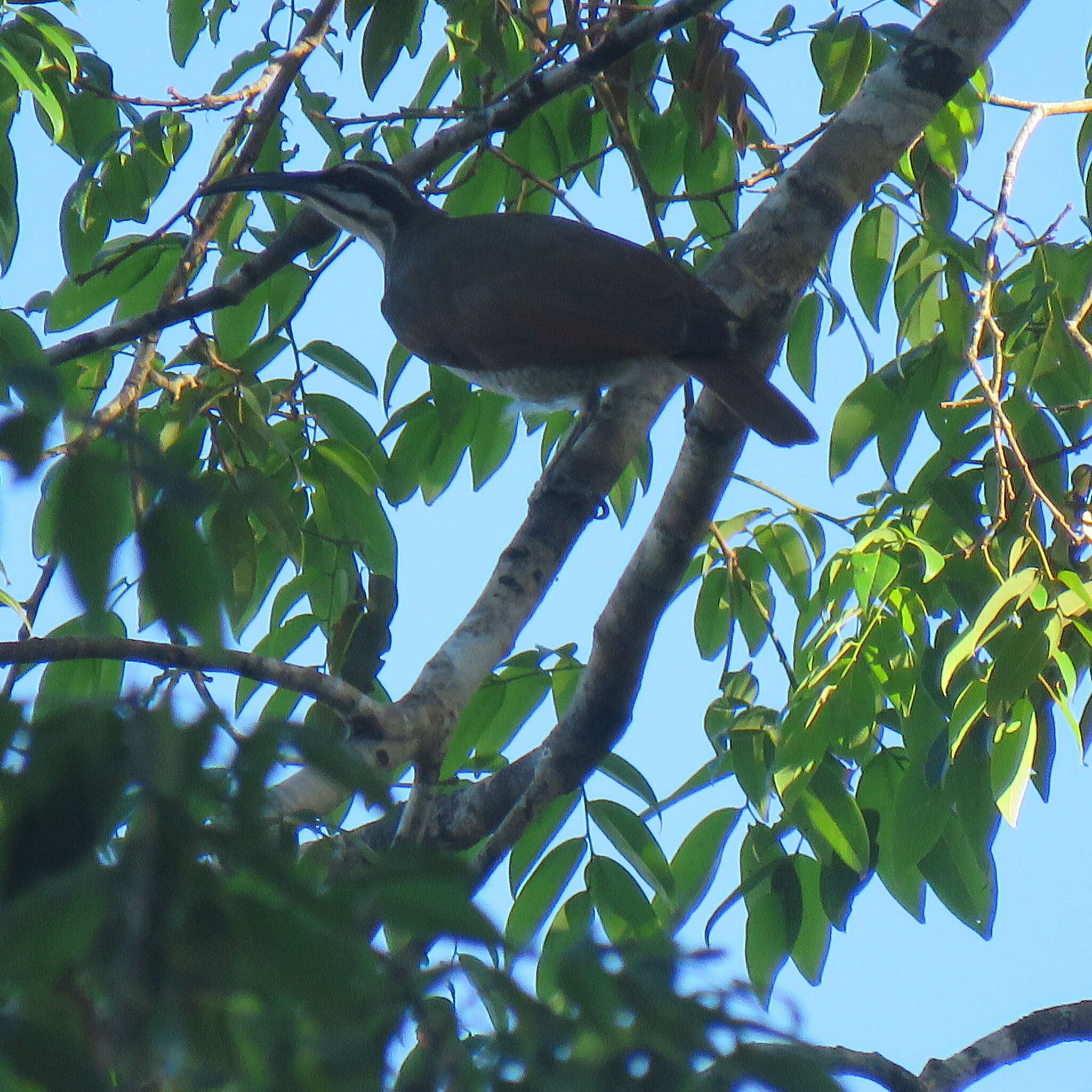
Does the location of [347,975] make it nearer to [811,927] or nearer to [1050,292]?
[811,927]

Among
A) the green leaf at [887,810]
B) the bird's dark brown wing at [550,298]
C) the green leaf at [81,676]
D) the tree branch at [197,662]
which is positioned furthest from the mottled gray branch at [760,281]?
the green leaf at [81,676]

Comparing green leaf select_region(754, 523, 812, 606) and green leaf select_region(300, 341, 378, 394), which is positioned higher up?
green leaf select_region(300, 341, 378, 394)

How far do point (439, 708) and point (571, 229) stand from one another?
7.71 feet

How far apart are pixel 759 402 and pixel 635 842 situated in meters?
1.33

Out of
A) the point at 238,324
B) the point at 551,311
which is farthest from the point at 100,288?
the point at 551,311

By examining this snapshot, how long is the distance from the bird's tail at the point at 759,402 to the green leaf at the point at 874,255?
1.55 ft

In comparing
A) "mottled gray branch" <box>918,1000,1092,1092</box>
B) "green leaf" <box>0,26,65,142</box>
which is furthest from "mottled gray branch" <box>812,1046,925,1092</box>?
"green leaf" <box>0,26,65,142</box>

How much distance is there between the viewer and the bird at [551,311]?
412 centimetres

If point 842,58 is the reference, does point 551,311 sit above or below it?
below

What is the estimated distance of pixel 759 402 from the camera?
384 cm

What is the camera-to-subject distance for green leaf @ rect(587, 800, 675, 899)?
3.14 metres

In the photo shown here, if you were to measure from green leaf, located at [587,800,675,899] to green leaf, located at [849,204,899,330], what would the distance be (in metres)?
1.84

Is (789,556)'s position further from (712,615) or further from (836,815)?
(836,815)

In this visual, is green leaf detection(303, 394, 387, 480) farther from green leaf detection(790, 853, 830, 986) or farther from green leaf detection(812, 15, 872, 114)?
green leaf detection(812, 15, 872, 114)
